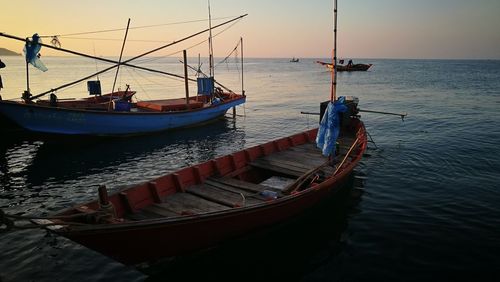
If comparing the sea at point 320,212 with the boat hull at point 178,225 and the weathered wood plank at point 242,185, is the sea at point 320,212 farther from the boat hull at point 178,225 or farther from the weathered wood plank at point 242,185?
the weathered wood plank at point 242,185

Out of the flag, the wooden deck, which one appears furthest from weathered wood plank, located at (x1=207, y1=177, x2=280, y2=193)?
the flag

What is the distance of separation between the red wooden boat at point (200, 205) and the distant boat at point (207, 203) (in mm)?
19

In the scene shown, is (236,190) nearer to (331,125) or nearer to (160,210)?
(160,210)

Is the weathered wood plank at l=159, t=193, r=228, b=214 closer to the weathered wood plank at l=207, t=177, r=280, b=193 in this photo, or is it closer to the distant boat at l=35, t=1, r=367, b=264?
the distant boat at l=35, t=1, r=367, b=264

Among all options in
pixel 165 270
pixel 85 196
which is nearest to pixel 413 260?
pixel 165 270

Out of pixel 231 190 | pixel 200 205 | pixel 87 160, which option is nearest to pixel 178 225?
pixel 200 205

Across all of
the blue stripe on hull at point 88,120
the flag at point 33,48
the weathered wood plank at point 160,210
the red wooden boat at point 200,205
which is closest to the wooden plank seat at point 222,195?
the red wooden boat at point 200,205

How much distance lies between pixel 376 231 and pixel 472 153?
40.0ft

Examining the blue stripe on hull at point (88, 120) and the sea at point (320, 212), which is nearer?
the sea at point (320, 212)

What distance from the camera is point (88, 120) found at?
69.6ft

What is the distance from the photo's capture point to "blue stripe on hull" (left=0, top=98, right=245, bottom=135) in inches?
769

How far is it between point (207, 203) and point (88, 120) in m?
15.6

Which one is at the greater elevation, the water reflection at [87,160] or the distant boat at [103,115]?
the distant boat at [103,115]

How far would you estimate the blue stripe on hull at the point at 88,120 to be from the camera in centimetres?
1953
